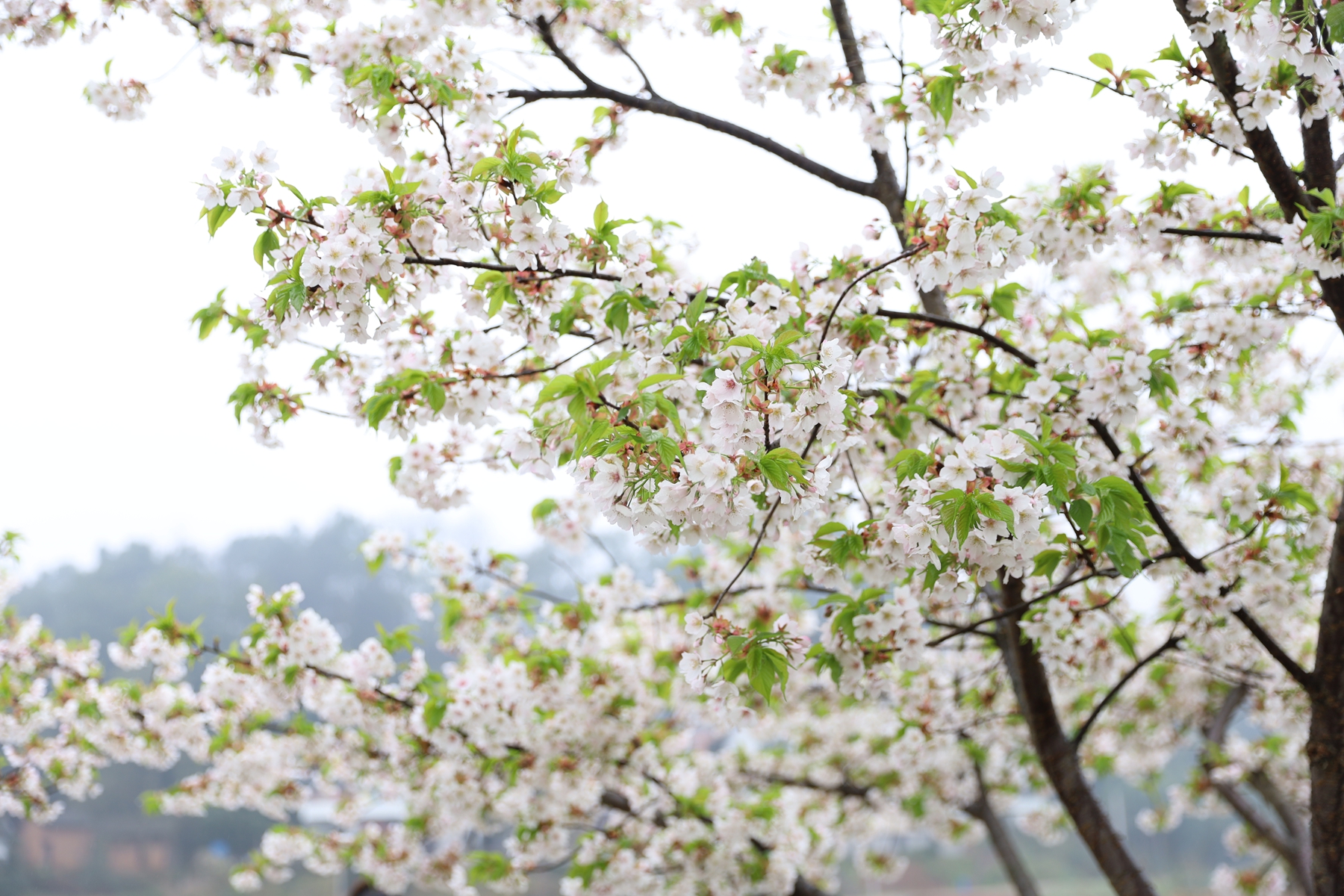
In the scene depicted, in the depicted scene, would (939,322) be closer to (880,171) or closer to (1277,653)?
(880,171)

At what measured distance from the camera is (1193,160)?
2.16m

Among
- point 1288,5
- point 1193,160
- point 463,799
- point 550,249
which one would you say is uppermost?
point 1193,160

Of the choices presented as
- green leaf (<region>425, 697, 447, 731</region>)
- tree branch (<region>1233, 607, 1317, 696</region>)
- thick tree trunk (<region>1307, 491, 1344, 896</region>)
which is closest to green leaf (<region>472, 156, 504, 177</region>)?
green leaf (<region>425, 697, 447, 731</region>)

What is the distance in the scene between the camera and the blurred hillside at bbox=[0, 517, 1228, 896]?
16.6ft

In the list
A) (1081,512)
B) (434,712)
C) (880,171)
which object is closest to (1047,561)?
(1081,512)

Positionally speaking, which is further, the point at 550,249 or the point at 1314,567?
the point at 1314,567

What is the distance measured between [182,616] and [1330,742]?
472 centimetres

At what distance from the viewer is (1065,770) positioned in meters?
2.63

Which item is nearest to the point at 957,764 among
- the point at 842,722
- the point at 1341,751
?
the point at 842,722

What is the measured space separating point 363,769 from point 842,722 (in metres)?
3.02

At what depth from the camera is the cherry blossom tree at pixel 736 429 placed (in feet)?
5.19

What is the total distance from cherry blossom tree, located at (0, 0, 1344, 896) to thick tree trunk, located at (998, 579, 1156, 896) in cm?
1

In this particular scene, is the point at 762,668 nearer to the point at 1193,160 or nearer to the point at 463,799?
the point at 1193,160

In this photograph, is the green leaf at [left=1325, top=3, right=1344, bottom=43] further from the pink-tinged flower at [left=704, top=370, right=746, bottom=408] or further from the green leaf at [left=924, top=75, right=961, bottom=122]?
the pink-tinged flower at [left=704, top=370, right=746, bottom=408]
